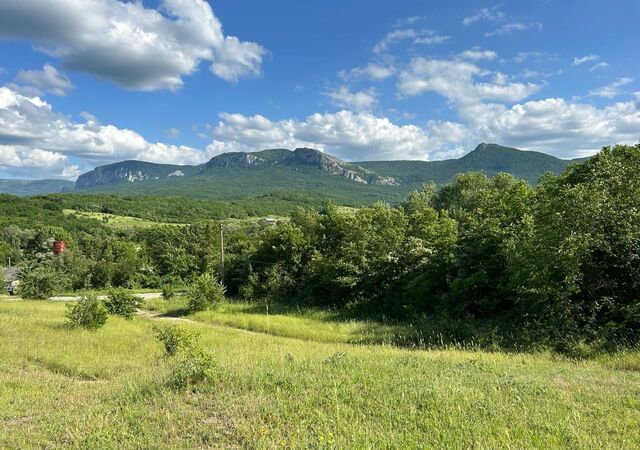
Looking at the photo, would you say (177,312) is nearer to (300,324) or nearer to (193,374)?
(300,324)

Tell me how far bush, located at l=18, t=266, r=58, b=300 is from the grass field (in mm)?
30255

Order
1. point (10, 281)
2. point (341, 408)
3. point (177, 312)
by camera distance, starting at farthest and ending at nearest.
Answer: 1. point (10, 281)
2. point (177, 312)
3. point (341, 408)

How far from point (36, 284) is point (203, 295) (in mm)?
17111

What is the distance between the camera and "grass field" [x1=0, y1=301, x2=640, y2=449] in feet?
15.3

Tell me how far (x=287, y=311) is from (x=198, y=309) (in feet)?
19.6

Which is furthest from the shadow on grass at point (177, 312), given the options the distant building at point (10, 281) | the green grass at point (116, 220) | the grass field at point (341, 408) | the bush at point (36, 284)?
the green grass at point (116, 220)

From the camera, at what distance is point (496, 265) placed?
725 inches

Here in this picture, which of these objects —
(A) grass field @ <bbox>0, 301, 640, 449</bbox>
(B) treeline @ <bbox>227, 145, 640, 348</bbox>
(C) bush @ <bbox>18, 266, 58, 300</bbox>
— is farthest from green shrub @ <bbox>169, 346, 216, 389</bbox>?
(C) bush @ <bbox>18, 266, 58, 300</bbox>

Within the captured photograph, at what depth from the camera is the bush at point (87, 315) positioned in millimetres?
16906

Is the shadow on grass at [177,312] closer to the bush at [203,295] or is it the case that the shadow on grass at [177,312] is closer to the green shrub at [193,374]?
the bush at [203,295]

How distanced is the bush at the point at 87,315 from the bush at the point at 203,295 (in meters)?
10.1

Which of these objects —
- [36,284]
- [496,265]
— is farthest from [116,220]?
[496,265]

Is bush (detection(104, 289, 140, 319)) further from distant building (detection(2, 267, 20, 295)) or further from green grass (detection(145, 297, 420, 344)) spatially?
distant building (detection(2, 267, 20, 295))

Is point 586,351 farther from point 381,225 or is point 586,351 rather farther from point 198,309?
point 198,309
